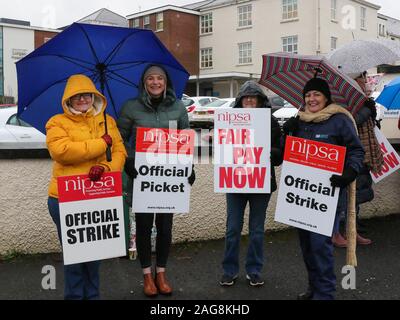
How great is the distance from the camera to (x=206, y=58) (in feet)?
137

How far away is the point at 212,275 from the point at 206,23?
39.3m

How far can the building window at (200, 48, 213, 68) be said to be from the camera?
41250 millimetres

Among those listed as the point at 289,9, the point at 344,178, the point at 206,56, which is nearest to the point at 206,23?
the point at 206,56

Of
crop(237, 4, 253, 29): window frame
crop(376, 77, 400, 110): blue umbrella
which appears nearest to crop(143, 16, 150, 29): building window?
crop(237, 4, 253, 29): window frame

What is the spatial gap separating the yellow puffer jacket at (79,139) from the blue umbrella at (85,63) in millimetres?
498

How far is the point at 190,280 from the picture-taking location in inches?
178

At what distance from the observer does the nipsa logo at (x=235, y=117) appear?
4.21 m

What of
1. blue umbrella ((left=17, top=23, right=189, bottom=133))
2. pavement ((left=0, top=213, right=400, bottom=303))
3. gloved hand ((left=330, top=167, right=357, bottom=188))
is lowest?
pavement ((left=0, top=213, right=400, bottom=303))

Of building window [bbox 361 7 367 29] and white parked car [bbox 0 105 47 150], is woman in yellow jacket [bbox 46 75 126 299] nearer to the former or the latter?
white parked car [bbox 0 105 47 150]

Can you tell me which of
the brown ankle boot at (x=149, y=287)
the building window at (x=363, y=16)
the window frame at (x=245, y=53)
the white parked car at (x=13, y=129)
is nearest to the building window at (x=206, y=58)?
the window frame at (x=245, y=53)

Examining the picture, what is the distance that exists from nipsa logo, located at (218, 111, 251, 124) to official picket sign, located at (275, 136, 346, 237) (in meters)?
0.52

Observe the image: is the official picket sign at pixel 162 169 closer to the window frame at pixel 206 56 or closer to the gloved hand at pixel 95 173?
the gloved hand at pixel 95 173
